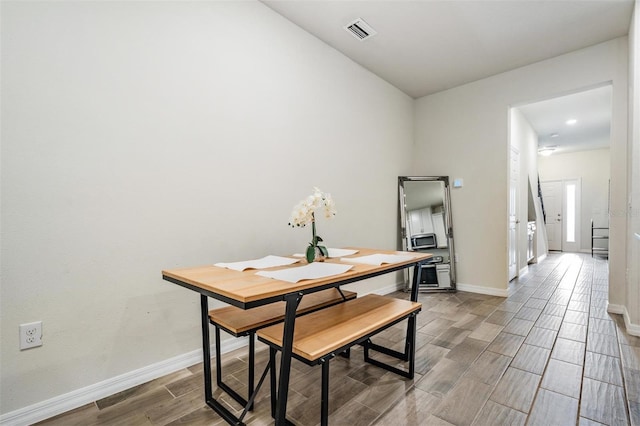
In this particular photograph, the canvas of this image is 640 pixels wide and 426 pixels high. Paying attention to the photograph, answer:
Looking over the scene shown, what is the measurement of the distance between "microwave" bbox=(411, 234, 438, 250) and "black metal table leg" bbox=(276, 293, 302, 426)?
320 cm

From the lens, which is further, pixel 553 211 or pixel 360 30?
pixel 553 211

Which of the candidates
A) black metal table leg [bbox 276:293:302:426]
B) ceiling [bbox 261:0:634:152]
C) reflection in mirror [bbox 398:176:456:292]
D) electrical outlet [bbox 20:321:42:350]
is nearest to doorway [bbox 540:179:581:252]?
reflection in mirror [bbox 398:176:456:292]

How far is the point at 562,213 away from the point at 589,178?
1063 mm

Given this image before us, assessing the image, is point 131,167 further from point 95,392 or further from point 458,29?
point 458,29

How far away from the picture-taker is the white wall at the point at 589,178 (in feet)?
24.4

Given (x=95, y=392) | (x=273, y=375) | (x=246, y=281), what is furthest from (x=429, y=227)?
(x=95, y=392)

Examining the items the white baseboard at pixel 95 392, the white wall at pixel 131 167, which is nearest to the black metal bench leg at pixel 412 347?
the white wall at pixel 131 167

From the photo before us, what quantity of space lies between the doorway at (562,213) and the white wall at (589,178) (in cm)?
11

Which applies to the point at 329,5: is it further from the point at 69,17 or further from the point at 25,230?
the point at 25,230

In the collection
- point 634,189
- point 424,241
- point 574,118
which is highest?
point 574,118

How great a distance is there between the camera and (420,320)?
2906mm

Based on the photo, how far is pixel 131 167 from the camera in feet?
5.86

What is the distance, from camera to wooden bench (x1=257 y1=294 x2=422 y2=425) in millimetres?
1270

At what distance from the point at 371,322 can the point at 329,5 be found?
8.10ft
